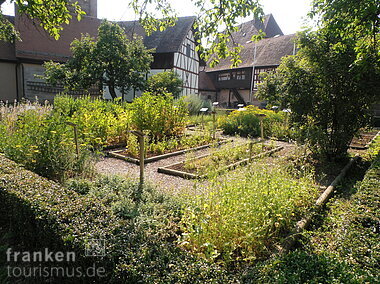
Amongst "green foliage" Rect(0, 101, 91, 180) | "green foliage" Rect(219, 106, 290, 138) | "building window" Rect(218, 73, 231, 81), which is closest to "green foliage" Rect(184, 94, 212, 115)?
"green foliage" Rect(219, 106, 290, 138)

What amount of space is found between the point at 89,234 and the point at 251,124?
9.39m

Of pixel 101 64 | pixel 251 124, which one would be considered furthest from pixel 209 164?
pixel 101 64

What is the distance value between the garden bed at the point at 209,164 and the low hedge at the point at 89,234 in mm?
1836

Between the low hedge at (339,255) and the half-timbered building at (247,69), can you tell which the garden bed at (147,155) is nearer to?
the low hedge at (339,255)

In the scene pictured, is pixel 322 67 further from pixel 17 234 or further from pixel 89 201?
pixel 17 234

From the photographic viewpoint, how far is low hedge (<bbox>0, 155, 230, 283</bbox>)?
5.67ft

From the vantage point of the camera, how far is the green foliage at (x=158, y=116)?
7.56 metres

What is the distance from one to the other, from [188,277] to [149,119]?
618 cm

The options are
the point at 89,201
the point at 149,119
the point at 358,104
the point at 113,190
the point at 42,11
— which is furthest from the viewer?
the point at 149,119

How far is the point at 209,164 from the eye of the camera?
18.2 ft

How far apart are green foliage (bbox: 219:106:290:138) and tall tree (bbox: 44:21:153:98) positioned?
687cm

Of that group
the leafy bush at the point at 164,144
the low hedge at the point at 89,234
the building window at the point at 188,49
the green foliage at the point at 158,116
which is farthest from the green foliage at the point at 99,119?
the building window at the point at 188,49

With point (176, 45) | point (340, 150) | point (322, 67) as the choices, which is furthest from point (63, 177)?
point (176, 45)

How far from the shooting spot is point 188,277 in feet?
5.47
